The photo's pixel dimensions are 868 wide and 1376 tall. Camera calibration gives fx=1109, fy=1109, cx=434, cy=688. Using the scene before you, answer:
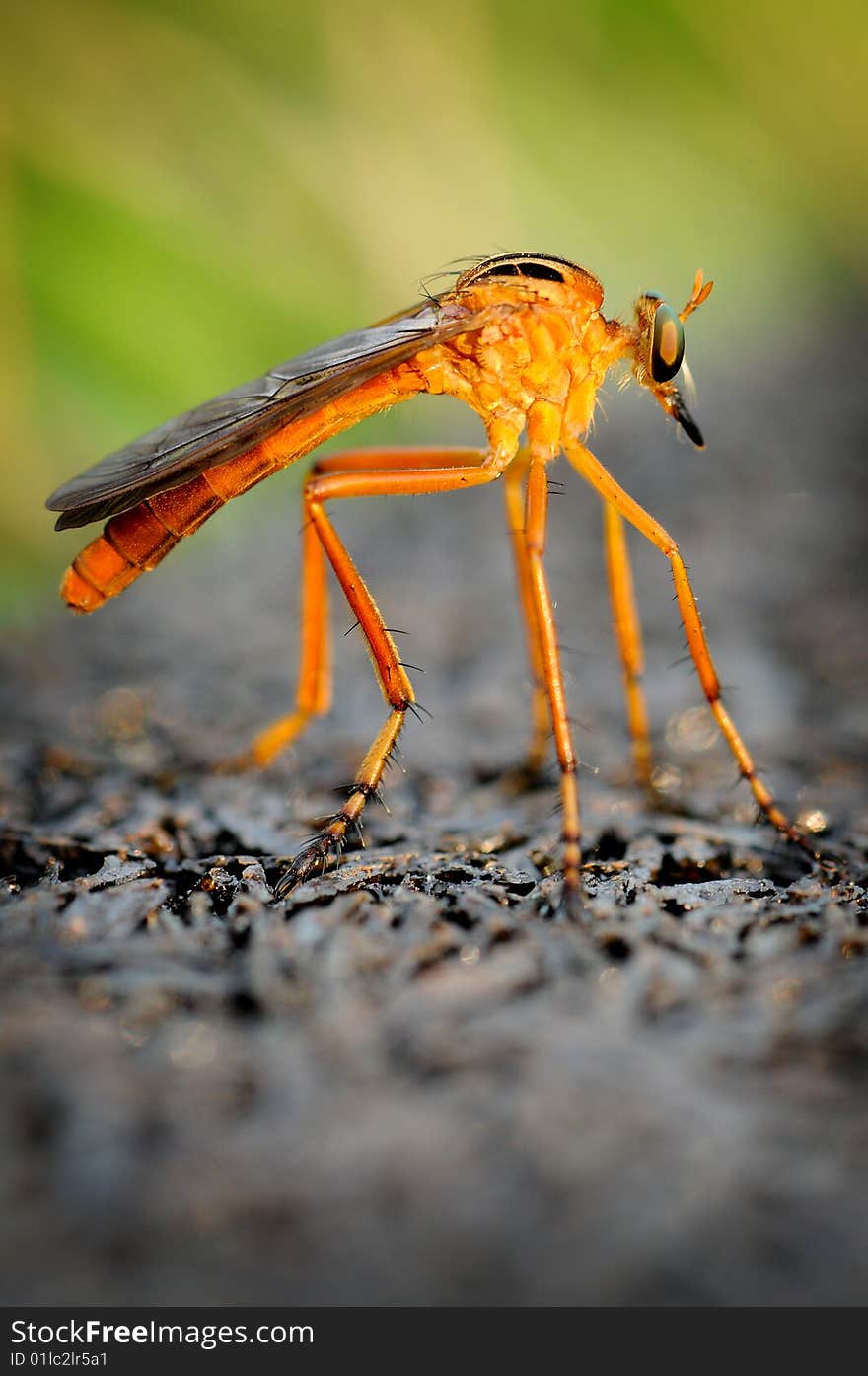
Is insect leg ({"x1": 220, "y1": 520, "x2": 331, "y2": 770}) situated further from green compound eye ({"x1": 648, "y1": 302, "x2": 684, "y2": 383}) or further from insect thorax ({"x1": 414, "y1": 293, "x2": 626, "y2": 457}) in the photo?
green compound eye ({"x1": 648, "y1": 302, "x2": 684, "y2": 383})

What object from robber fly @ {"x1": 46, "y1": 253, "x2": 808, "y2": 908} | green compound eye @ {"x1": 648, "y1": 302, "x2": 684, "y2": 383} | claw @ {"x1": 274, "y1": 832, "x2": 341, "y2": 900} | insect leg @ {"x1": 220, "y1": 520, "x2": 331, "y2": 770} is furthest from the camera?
insect leg @ {"x1": 220, "y1": 520, "x2": 331, "y2": 770}

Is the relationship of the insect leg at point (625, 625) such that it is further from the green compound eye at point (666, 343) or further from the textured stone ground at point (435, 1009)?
the green compound eye at point (666, 343)

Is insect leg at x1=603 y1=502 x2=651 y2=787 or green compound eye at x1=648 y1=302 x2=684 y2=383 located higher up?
green compound eye at x1=648 y1=302 x2=684 y2=383

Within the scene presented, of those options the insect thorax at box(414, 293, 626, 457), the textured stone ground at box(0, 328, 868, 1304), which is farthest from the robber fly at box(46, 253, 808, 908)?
the textured stone ground at box(0, 328, 868, 1304)

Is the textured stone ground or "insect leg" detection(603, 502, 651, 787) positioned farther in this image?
"insect leg" detection(603, 502, 651, 787)

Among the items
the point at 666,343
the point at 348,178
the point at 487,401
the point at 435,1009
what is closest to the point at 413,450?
the point at 487,401

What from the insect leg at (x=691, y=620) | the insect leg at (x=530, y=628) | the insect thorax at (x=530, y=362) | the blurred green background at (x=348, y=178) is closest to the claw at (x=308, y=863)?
the insect leg at (x=530, y=628)

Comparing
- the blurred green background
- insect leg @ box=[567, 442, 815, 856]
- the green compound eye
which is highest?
the blurred green background
